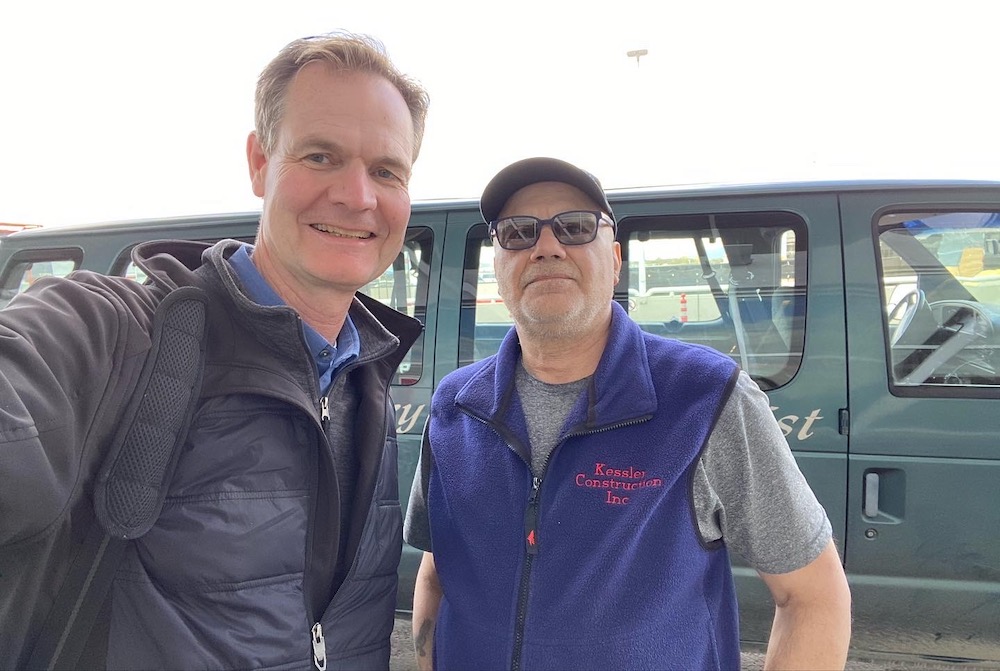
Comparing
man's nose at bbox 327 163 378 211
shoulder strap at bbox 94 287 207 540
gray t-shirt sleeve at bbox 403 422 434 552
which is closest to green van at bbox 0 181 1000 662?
gray t-shirt sleeve at bbox 403 422 434 552

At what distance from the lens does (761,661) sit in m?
3.05

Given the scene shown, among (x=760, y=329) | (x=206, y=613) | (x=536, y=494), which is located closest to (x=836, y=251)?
(x=760, y=329)

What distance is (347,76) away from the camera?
1372 mm

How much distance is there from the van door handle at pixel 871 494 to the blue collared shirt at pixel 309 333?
2.09 meters

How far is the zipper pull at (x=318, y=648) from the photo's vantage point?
1209mm

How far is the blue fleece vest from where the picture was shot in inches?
51.1

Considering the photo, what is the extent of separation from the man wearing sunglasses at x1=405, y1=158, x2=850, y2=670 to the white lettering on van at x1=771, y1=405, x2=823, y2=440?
4.27ft

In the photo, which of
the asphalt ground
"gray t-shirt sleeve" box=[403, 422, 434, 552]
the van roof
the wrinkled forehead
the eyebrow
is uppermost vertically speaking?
the van roof

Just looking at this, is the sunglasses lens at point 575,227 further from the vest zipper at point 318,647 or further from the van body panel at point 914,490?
the van body panel at point 914,490

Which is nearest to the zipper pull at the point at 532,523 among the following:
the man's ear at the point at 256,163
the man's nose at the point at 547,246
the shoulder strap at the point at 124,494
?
the man's nose at the point at 547,246

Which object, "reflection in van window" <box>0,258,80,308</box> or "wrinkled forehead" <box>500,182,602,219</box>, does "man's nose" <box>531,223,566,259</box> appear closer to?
"wrinkled forehead" <box>500,182,602,219</box>

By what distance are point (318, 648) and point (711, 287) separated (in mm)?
2216

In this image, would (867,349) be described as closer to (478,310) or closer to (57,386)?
(478,310)

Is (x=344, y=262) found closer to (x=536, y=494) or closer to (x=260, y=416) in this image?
(x=260, y=416)
